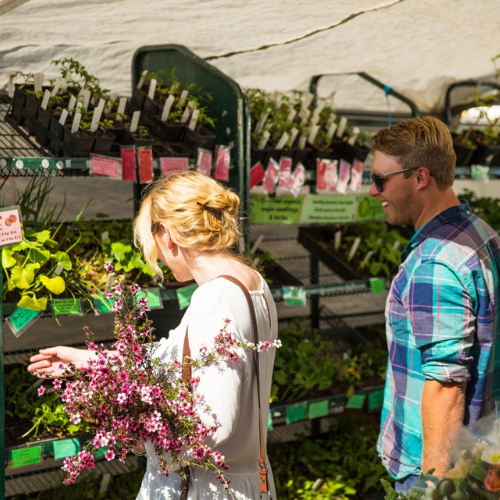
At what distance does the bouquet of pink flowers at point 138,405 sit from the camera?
132 cm

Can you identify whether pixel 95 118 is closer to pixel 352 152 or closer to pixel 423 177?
pixel 423 177

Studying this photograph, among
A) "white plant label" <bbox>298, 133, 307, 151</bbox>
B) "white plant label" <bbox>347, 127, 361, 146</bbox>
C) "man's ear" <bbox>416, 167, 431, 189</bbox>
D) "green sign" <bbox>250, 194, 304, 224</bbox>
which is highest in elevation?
"man's ear" <bbox>416, 167, 431, 189</bbox>

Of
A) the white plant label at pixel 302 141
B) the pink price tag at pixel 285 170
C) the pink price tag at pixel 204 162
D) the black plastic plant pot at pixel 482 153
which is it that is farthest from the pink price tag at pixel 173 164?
the black plastic plant pot at pixel 482 153

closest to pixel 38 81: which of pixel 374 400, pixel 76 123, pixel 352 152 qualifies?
pixel 76 123

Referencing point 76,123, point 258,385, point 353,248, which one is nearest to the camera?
Result: point 258,385

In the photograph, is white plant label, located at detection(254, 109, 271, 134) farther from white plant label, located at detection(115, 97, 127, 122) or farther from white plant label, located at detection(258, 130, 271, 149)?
white plant label, located at detection(115, 97, 127, 122)

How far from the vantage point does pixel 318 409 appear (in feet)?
9.36

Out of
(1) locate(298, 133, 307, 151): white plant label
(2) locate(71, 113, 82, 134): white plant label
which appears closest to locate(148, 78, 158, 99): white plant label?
(2) locate(71, 113, 82, 134): white plant label

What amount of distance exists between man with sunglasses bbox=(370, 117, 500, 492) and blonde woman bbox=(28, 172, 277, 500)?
1.47 feet

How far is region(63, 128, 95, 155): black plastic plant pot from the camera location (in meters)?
2.22

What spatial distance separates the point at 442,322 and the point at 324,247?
1691 millimetres

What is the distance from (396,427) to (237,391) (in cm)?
71

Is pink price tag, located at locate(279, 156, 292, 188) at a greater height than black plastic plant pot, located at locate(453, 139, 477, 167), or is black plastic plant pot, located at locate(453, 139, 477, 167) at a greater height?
pink price tag, located at locate(279, 156, 292, 188)

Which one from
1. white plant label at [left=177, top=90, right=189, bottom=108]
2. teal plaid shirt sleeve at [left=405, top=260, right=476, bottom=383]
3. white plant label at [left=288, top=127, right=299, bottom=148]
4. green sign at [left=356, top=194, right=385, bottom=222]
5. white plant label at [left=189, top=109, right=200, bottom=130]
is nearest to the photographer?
teal plaid shirt sleeve at [left=405, top=260, right=476, bottom=383]
